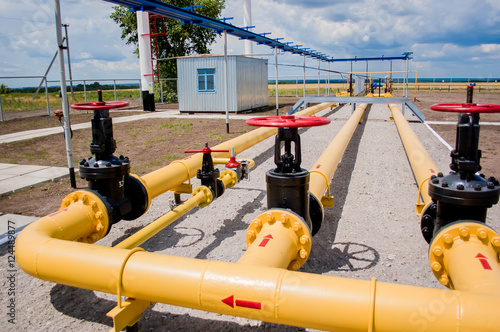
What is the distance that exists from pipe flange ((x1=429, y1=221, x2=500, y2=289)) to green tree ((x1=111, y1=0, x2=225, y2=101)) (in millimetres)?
30741

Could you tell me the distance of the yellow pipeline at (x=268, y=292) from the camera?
1740 millimetres

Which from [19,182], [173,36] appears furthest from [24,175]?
[173,36]

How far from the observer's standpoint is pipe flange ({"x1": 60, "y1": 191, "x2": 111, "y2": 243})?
327cm

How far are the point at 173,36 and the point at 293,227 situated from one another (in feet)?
110

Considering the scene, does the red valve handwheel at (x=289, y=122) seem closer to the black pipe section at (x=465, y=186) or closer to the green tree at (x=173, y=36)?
the black pipe section at (x=465, y=186)

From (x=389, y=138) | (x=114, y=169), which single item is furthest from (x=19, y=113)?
(x=114, y=169)

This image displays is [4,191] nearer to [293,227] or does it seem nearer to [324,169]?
[324,169]

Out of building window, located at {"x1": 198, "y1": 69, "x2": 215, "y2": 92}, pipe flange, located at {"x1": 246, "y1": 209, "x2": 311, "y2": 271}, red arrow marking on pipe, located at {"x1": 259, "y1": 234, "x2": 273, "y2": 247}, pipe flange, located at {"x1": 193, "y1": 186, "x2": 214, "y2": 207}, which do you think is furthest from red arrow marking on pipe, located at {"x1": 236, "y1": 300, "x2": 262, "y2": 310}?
building window, located at {"x1": 198, "y1": 69, "x2": 215, "y2": 92}

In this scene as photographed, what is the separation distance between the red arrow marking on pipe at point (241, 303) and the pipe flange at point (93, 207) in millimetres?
1740

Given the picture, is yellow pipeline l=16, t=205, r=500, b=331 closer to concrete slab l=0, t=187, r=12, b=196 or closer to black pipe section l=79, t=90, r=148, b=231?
black pipe section l=79, t=90, r=148, b=231

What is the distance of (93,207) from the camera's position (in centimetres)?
329

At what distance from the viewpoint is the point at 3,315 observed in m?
2.93

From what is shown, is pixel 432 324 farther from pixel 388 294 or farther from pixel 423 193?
pixel 423 193

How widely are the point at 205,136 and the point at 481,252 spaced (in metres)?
9.73
